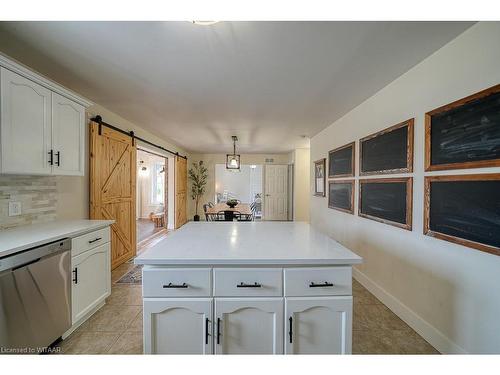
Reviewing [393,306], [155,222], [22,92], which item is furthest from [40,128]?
[155,222]

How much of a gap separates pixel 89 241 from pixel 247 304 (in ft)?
5.52

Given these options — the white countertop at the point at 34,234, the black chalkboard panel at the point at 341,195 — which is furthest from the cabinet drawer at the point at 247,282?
the black chalkboard panel at the point at 341,195

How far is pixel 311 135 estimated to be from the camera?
15.9ft

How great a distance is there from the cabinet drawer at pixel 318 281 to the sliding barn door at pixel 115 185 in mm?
2794

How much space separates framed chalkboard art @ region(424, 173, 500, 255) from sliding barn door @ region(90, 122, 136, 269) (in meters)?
3.71

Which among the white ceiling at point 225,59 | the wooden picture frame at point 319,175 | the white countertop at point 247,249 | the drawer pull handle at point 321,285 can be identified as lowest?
the drawer pull handle at point 321,285

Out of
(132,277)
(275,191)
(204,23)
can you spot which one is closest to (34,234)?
(132,277)

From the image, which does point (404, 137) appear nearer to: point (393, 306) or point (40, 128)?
point (393, 306)

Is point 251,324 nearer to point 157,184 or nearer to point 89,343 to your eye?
point 89,343

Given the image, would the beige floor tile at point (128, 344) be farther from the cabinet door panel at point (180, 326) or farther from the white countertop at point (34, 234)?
the white countertop at point (34, 234)

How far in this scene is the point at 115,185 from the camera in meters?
3.28

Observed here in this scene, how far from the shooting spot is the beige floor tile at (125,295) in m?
2.38

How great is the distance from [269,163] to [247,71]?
19.8 ft
